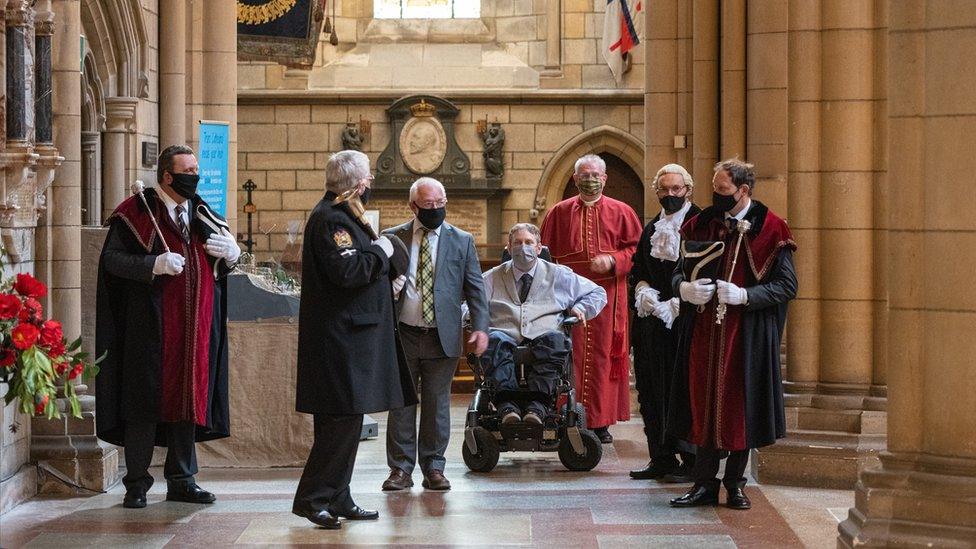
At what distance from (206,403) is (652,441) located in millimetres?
2432

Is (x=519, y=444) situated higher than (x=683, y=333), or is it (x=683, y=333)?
(x=683, y=333)

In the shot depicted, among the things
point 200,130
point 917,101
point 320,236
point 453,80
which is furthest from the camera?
point 453,80

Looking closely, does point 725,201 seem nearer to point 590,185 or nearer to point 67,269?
point 590,185

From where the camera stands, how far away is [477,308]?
8156mm

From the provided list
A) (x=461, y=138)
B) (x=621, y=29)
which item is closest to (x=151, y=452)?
(x=621, y=29)

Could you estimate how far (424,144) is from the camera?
22156 millimetres

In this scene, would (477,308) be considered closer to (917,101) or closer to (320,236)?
(320,236)

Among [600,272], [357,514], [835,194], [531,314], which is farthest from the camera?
[600,272]

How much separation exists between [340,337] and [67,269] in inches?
81.7

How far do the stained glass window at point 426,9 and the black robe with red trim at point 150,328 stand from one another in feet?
50.8

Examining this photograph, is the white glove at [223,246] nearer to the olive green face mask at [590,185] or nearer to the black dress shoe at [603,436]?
the olive green face mask at [590,185]

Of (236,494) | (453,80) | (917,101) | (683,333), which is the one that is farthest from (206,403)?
(453,80)

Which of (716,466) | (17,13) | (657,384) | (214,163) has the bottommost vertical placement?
(716,466)

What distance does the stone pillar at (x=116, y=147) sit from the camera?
10766 mm
